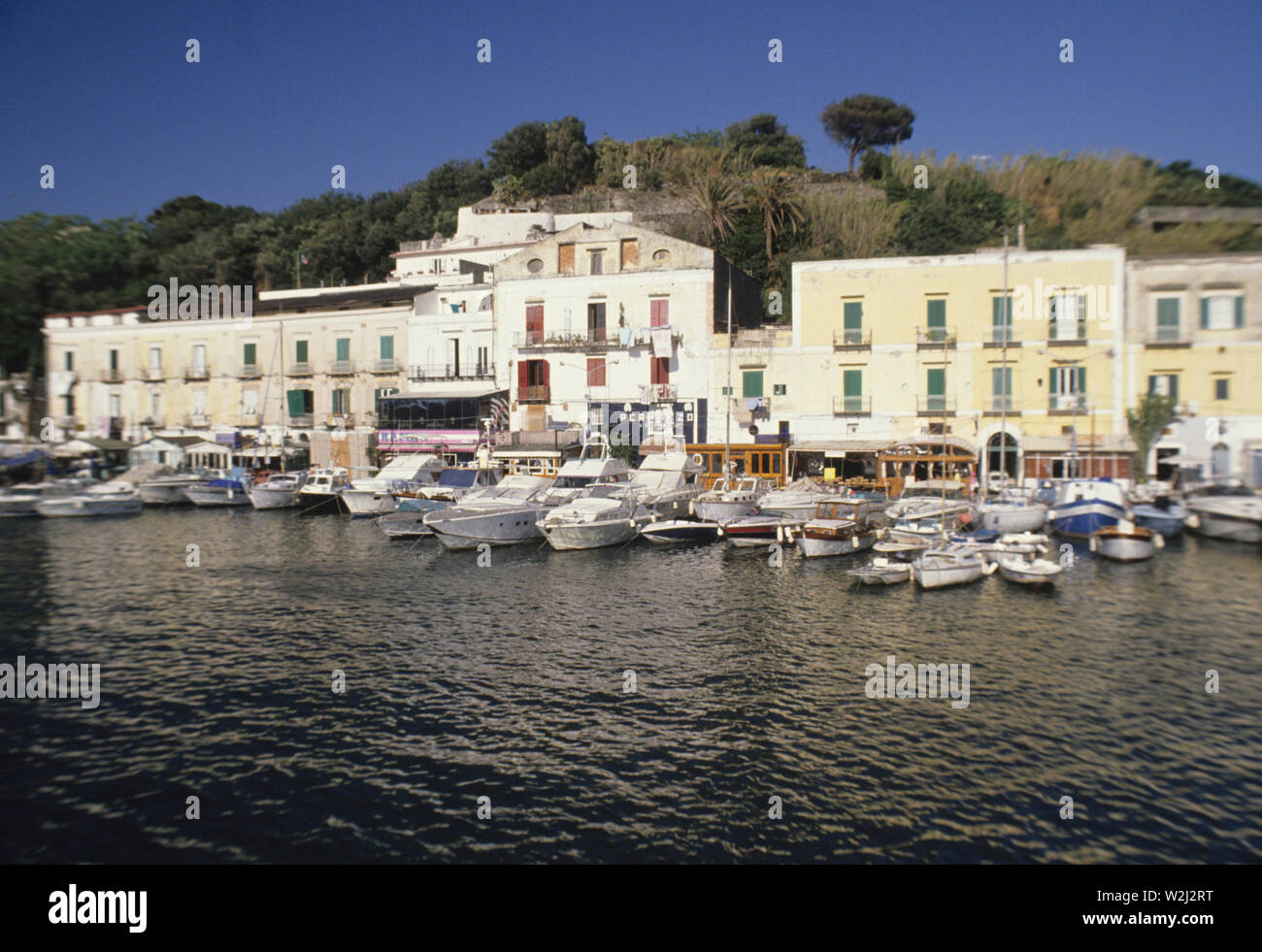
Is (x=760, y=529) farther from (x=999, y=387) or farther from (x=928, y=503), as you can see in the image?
(x=999, y=387)

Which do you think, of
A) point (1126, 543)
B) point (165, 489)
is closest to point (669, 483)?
point (1126, 543)

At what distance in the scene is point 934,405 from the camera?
44281 mm

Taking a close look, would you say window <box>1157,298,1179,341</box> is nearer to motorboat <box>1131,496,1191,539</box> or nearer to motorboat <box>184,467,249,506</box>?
motorboat <box>1131,496,1191,539</box>

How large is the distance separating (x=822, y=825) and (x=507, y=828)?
441 centimetres

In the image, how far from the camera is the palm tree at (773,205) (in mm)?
58719

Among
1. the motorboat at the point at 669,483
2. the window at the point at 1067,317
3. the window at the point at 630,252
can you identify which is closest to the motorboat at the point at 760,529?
the motorboat at the point at 669,483

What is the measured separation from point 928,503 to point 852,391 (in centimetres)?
1263

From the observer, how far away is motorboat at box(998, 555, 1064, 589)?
956 inches

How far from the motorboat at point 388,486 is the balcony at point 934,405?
26.5 m

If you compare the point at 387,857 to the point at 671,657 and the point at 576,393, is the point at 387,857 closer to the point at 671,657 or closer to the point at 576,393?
the point at 671,657

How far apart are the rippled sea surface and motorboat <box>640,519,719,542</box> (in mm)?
6826

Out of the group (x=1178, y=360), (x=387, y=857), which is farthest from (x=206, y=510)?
(x=1178, y=360)

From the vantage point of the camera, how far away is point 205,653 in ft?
62.4

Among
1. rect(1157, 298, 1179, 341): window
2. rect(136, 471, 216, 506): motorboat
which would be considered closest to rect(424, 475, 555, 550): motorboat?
rect(136, 471, 216, 506): motorboat
